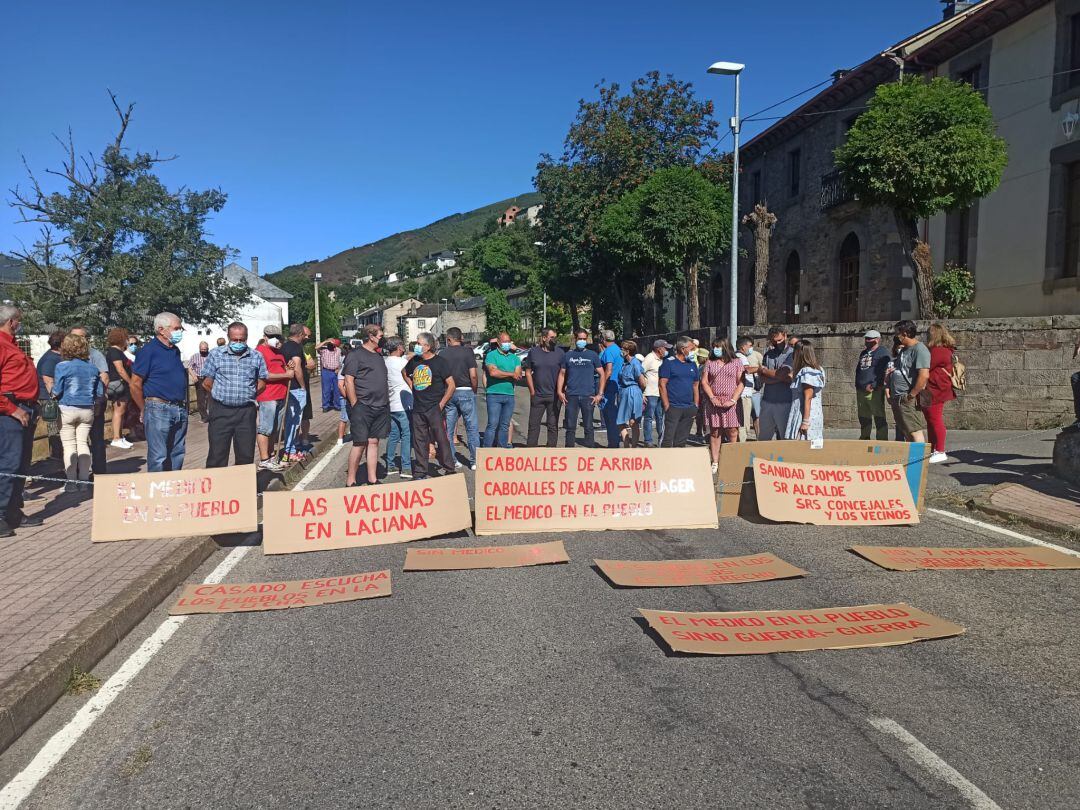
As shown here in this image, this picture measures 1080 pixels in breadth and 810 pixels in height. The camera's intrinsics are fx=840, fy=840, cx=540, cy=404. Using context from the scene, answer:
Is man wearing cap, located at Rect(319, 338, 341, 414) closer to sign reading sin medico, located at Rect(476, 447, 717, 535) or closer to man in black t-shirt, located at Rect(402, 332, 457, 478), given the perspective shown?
man in black t-shirt, located at Rect(402, 332, 457, 478)

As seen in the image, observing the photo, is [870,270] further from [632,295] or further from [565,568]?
[565,568]

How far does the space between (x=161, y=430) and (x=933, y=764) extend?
7.28 meters

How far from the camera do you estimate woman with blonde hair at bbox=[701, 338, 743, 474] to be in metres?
10.5

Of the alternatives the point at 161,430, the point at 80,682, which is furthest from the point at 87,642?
the point at 161,430

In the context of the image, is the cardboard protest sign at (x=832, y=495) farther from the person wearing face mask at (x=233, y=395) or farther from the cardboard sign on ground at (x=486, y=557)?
the person wearing face mask at (x=233, y=395)

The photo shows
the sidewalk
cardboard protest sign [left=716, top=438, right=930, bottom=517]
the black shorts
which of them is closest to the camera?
the sidewalk

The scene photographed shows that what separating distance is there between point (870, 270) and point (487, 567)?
2240 centimetres

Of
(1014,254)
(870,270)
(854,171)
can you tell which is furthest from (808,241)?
(854,171)

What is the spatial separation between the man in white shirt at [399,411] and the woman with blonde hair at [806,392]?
479 centimetres

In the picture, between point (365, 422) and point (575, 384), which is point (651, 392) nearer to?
point (575, 384)

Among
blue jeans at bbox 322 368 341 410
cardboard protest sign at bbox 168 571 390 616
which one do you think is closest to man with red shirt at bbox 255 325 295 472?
cardboard protest sign at bbox 168 571 390 616

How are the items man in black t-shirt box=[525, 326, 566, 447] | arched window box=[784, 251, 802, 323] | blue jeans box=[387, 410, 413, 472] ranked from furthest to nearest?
arched window box=[784, 251, 802, 323]
man in black t-shirt box=[525, 326, 566, 447]
blue jeans box=[387, 410, 413, 472]

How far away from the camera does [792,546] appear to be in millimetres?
7113

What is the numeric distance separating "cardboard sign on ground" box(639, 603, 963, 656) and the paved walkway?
11.2 feet
